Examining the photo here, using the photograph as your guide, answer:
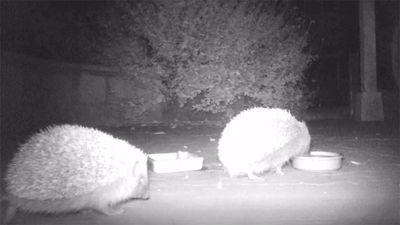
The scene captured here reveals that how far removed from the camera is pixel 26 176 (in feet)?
16.3

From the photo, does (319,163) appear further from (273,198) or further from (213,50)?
(213,50)

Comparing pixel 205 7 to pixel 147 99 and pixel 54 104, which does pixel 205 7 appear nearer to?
pixel 147 99

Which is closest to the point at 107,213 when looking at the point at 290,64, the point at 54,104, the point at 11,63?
the point at 11,63

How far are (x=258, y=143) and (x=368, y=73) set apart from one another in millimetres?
9717

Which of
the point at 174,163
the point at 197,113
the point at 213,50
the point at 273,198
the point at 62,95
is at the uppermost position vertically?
the point at 213,50

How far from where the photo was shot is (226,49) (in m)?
13.0

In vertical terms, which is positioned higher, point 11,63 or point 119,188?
point 11,63

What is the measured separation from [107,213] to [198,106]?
872 centimetres

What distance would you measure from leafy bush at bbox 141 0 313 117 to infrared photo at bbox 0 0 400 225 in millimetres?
39

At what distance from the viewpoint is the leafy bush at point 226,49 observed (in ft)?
42.5

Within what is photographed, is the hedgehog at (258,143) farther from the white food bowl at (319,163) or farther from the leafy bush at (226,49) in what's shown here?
the leafy bush at (226,49)

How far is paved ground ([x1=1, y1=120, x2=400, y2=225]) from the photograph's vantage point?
5105mm

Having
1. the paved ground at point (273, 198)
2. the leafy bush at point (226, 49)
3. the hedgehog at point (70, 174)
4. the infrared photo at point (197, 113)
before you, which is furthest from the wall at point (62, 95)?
the hedgehog at point (70, 174)

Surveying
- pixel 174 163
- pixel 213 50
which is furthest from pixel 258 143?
pixel 213 50
